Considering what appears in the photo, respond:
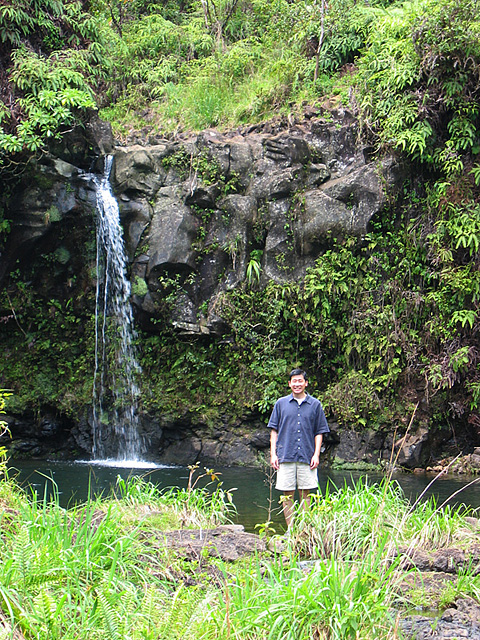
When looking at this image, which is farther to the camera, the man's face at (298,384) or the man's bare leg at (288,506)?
the man's face at (298,384)

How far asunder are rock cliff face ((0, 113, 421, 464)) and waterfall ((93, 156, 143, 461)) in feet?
0.76

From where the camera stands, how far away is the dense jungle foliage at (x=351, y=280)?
10805 mm

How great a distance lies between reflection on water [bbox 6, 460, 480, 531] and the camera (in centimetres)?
716

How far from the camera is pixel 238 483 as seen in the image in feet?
29.9

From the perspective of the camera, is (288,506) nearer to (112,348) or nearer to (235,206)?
(235,206)

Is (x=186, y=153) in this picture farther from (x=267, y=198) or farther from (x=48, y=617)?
(x=48, y=617)

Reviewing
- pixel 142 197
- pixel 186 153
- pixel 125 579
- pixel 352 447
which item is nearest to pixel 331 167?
pixel 186 153

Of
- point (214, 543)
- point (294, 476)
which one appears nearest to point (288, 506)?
point (294, 476)

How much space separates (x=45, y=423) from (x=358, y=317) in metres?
6.75

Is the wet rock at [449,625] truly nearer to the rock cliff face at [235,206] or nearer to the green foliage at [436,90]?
the rock cliff face at [235,206]

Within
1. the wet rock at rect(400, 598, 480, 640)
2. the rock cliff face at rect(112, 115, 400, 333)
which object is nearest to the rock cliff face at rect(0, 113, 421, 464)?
the rock cliff face at rect(112, 115, 400, 333)

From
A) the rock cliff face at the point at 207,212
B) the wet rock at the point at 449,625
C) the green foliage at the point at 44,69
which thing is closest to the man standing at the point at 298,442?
the wet rock at the point at 449,625

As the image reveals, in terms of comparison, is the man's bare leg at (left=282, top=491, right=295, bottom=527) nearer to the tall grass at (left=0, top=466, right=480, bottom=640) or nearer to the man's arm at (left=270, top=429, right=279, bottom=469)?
the man's arm at (left=270, top=429, right=279, bottom=469)

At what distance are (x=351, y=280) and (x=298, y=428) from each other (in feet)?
21.3
